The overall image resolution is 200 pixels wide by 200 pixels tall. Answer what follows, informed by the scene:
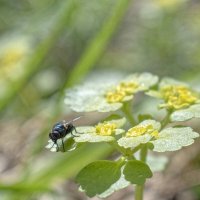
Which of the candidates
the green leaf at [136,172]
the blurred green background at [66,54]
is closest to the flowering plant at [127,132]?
the green leaf at [136,172]

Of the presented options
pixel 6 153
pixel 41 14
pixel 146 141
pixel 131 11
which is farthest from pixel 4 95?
pixel 131 11

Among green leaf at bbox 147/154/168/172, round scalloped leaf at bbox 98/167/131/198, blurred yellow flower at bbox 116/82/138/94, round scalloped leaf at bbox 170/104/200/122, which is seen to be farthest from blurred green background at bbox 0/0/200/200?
round scalloped leaf at bbox 98/167/131/198

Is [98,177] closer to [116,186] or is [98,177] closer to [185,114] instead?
[116,186]

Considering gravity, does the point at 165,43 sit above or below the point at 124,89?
below

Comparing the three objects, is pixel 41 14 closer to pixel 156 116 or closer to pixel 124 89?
pixel 156 116

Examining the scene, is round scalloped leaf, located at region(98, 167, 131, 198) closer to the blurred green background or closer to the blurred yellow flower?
the blurred yellow flower

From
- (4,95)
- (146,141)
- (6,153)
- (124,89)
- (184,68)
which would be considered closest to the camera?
(146,141)
